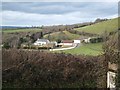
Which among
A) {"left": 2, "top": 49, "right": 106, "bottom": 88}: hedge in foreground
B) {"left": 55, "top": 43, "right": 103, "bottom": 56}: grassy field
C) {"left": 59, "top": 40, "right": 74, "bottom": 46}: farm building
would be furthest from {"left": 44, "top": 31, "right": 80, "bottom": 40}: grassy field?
{"left": 2, "top": 49, "right": 106, "bottom": 88}: hedge in foreground

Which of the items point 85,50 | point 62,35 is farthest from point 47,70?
point 62,35

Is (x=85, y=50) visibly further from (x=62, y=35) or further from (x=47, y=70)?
(x=47, y=70)

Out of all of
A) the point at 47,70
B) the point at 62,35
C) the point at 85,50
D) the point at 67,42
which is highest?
the point at 62,35

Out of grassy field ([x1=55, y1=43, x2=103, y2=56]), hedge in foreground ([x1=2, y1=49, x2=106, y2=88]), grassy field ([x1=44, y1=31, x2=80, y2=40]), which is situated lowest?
hedge in foreground ([x1=2, y1=49, x2=106, y2=88])

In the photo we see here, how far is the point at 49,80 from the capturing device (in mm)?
6898

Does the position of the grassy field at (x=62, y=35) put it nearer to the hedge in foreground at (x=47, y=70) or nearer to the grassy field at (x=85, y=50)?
the grassy field at (x=85, y=50)

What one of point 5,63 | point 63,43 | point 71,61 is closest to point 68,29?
point 63,43

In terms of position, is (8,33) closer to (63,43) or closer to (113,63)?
(63,43)

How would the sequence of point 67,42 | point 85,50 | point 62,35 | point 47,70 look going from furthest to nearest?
point 62,35
point 67,42
point 85,50
point 47,70

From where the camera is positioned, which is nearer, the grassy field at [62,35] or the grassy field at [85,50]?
the grassy field at [85,50]

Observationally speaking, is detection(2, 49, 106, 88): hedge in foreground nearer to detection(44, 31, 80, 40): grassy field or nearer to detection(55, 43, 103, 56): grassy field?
detection(55, 43, 103, 56): grassy field

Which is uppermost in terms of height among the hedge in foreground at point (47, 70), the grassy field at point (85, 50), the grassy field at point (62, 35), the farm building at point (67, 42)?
the grassy field at point (62, 35)

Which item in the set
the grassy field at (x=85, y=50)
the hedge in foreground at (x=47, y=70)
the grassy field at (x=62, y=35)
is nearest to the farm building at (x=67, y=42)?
the grassy field at (x=62, y=35)

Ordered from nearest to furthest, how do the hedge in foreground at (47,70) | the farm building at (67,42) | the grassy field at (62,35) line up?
the hedge in foreground at (47,70), the farm building at (67,42), the grassy field at (62,35)
